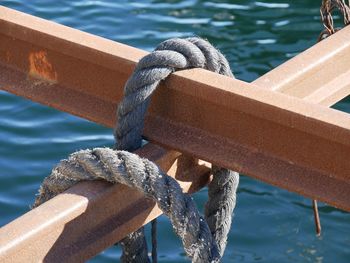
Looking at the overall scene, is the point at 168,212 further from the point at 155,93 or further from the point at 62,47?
the point at 62,47

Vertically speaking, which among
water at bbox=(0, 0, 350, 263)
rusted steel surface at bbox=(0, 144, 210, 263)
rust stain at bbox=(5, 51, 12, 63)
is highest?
rust stain at bbox=(5, 51, 12, 63)

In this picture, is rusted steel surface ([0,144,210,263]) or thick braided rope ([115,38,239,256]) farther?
thick braided rope ([115,38,239,256])

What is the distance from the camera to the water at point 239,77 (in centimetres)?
504

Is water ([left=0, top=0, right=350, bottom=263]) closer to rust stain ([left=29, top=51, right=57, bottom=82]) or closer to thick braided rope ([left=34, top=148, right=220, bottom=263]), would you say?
rust stain ([left=29, top=51, right=57, bottom=82])

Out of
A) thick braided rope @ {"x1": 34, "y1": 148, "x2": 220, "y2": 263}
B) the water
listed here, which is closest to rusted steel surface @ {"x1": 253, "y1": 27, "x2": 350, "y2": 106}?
thick braided rope @ {"x1": 34, "y1": 148, "x2": 220, "y2": 263}

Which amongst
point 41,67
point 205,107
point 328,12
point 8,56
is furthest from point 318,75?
point 8,56

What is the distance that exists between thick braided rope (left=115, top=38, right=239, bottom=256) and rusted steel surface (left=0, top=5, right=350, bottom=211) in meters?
0.05

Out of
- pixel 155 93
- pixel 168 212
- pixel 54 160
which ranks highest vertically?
pixel 155 93

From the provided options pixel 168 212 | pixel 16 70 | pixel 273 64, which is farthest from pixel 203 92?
pixel 273 64

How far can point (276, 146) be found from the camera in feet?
7.70

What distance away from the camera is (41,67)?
112 inches

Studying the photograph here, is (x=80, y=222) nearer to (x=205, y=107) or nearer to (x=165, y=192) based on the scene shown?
(x=165, y=192)

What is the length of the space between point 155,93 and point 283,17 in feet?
18.4

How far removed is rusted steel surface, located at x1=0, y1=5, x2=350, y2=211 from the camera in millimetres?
2264
